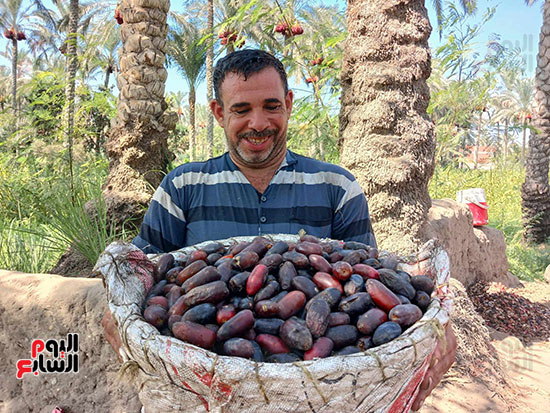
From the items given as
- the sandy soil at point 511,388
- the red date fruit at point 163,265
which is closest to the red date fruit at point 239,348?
the red date fruit at point 163,265

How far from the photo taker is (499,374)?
3709mm

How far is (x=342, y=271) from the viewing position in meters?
1.21

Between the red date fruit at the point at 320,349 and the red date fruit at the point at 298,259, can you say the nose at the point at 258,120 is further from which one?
the red date fruit at the point at 320,349

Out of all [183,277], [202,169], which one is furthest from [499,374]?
[183,277]

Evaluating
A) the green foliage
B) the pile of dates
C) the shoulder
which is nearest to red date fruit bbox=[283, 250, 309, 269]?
the pile of dates

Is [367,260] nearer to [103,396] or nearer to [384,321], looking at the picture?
[384,321]

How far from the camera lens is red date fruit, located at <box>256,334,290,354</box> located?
101 cm

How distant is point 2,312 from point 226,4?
21.7 m

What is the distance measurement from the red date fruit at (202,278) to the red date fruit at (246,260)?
9cm

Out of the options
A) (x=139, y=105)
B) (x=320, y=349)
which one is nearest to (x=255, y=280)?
(x=320, y=349)

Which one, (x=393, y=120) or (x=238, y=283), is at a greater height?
(x=393, y=120)

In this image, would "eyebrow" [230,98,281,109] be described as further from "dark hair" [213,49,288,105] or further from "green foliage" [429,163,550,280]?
"green foliage" [429,163,550,280]

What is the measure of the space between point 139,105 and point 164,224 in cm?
263

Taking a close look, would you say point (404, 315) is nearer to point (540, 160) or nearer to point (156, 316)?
point (156, 316)
